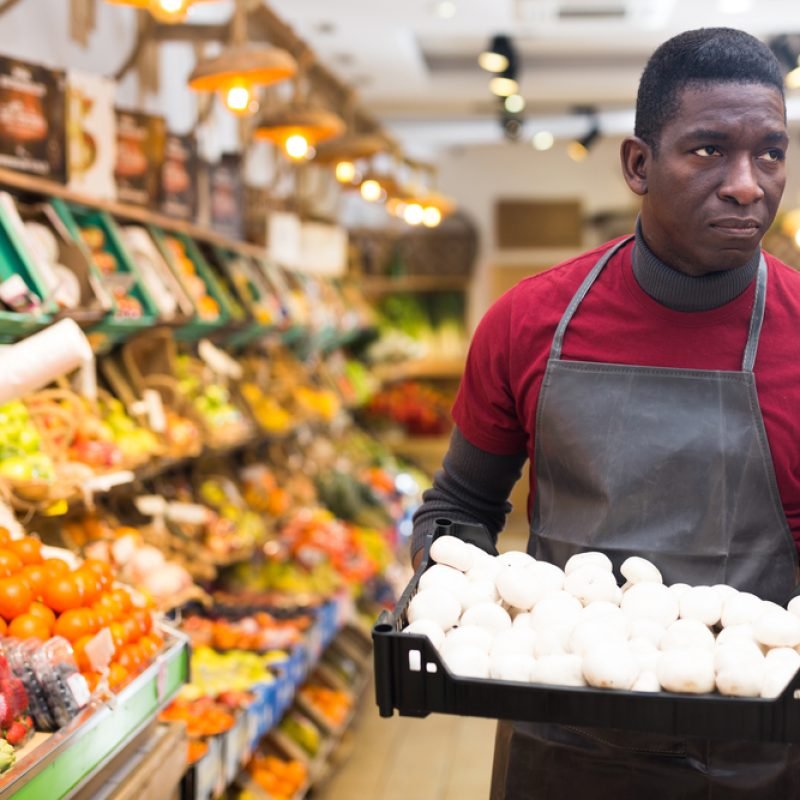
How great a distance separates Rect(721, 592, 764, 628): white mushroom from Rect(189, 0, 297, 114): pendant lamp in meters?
2.85

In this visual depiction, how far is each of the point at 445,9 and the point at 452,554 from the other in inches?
265

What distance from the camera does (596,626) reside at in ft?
4.67

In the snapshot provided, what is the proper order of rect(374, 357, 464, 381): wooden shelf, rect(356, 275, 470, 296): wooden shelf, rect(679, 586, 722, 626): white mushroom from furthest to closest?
rect(356, 275, 470, 296): wooden shelf < rect(374, 357, 464, 381): wooden shelf < rect(679, 586, 722, 626): white mushroom

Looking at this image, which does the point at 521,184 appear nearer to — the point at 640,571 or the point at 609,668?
the point at 640,571

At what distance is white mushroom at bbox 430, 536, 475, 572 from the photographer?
1.65 meters

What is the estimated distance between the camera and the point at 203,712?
3.63m

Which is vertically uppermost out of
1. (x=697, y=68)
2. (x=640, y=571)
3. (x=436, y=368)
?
(x=697, y=68)

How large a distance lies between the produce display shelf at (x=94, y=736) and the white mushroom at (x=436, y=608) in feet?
2.68

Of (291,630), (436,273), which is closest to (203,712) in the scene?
(291,630)

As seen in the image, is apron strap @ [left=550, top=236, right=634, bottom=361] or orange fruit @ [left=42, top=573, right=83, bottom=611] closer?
apron strap @ [left=550, top=236, right=634, bottom=361]

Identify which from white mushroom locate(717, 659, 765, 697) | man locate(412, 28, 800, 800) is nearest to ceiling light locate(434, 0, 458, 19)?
man locate(412, 28, 800, 800)

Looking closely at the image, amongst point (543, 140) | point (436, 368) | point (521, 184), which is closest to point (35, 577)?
Result: point (436, 368)

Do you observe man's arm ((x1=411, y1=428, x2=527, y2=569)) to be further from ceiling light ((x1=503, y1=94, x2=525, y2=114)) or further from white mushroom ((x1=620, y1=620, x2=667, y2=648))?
ceiling light ((x1=503, y1=94, x2=525, y2=114))

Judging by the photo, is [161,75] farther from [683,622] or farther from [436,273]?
[436,273]
